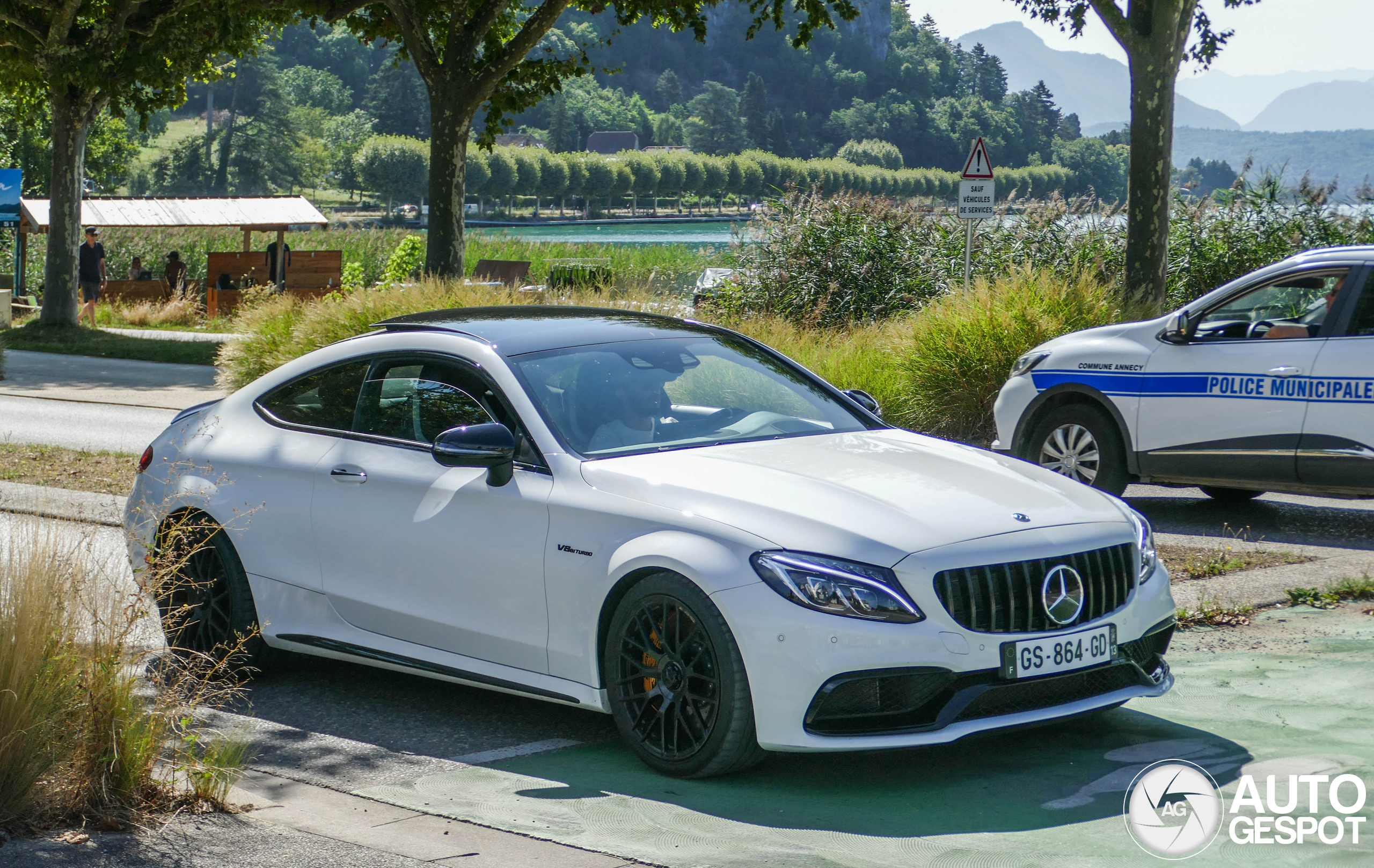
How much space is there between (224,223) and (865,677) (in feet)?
108

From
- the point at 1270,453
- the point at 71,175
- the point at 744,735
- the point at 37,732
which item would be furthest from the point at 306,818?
the point at 71,175

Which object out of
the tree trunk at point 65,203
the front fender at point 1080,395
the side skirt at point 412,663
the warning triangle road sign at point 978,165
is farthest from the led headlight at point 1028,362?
the tree trunk at point 65,203

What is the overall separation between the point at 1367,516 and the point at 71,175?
23.5 m

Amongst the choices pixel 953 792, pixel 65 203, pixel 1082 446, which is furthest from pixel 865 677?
pixel 65 203

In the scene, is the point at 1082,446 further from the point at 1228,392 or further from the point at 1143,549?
the point at 1143,549

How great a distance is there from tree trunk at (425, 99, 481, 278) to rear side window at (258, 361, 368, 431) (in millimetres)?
13838

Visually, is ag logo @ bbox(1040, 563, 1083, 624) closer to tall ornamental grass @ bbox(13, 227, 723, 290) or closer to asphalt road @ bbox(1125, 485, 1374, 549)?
asphalt road @ bbox(1125, 485, 1374, 549)

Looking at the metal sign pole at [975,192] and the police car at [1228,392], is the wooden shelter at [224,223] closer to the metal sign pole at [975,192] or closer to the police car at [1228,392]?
the metal sign pole at [975,192]

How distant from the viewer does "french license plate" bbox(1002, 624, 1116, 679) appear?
14.9 ft

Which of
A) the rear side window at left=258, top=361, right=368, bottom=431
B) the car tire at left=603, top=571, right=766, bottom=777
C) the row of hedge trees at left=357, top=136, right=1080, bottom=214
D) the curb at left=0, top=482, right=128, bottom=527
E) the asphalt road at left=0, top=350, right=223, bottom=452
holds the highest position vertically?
the row of hedge trees at left=357, top=136, right=1080, bottom=214

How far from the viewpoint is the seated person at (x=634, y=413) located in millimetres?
5379

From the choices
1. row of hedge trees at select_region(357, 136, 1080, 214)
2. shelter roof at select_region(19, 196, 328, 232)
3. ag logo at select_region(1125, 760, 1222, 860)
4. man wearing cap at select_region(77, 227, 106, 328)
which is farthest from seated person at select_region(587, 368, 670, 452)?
row of hedge trees at select_region(357, 136, 1080, 214)

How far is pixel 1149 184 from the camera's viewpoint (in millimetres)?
16297

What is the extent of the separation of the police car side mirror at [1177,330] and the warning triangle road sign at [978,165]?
283 inches
